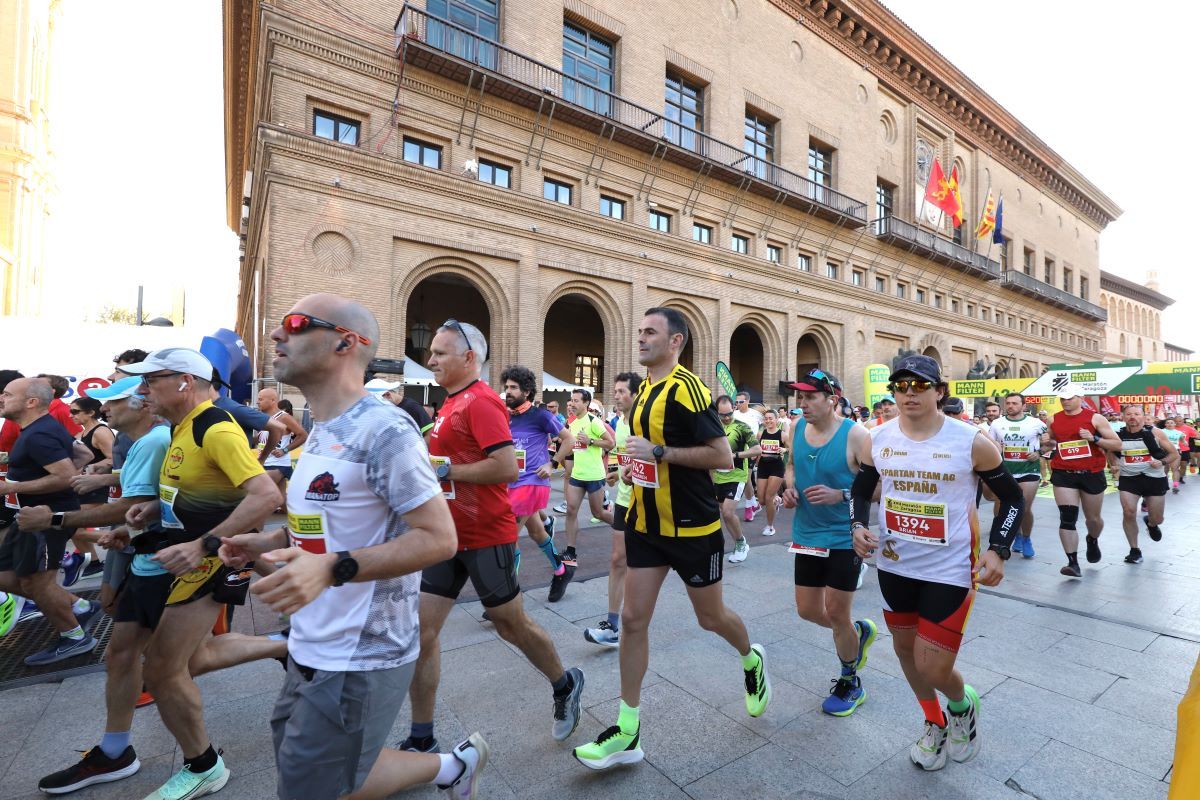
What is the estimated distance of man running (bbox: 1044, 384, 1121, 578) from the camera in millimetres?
6777

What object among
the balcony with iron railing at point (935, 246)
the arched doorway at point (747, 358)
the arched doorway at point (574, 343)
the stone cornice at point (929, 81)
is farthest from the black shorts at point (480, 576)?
the balcony with iron railing at point (935, 246)

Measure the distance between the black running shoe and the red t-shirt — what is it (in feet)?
6.27

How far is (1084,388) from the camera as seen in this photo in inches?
720

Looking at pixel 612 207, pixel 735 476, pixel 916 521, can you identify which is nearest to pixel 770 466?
pixel 735 476

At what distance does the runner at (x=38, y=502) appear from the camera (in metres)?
3.99

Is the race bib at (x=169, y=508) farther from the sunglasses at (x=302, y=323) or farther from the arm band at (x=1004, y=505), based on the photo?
the arm band at (x=1004, y=505)

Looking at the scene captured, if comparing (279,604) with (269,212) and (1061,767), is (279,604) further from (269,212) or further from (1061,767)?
(269,212)

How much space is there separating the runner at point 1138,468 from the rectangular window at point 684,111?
1799 cm

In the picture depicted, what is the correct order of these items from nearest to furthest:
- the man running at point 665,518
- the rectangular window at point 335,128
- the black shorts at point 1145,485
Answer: the man running at point 665,518
the black shorts at point 1145,485
the rectangular window at point 335,128

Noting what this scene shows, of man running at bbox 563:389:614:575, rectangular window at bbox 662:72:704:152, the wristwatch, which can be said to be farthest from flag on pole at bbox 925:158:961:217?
the wristwatch

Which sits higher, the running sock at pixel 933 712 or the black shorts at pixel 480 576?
the black shorts at pixel 480 576

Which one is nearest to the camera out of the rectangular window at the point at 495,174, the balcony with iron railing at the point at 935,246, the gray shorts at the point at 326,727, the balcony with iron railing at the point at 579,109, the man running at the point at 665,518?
the gray shorts at the point at 326,727

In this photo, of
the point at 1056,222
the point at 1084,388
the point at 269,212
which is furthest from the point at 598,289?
the point at 1056,222

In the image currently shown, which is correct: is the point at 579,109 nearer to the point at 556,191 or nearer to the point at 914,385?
the point at 556,191
